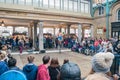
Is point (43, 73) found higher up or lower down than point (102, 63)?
lower down

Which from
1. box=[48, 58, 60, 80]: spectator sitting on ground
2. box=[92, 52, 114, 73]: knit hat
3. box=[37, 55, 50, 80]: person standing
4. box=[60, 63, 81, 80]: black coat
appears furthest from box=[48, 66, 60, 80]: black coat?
box=[92, 52, 114, 73]: knit hat

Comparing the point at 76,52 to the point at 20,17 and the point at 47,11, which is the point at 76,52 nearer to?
the point at 47,11

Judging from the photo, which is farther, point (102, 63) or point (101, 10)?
point (101, 10)

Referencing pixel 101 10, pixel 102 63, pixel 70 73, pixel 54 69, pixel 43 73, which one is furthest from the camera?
pixel 101 10

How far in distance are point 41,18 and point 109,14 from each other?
9.56m

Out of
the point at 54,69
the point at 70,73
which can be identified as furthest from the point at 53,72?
the point at 70,73

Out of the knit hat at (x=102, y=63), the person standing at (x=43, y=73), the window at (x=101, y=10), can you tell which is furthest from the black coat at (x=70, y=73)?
the window at (x=101, y=10)

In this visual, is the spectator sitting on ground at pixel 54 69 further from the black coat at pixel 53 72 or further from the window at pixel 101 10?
the window at pixel 101 10

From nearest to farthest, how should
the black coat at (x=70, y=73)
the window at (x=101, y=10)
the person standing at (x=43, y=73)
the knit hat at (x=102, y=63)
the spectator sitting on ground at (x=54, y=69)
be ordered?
the knit hat at (x=102, y=63), the black coat at (x=70, y=73), the person standing at (x=43, y=73), the spectator sitting on ground at (x=54, y=69), the window at (x=101, y=10)

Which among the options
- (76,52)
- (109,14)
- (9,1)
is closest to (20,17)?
(9,1)

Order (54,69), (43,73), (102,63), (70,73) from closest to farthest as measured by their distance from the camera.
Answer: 1. (102,63)
2. (70,73)
3. (43,73)
4. (54,69)

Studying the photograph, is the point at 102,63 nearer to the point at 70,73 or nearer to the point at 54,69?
the point at 70,73

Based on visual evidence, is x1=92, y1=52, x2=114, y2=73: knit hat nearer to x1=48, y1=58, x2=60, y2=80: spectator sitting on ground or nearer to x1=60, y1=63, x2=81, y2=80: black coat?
x1=60, y1=63, x2=81, y2=80: black coat

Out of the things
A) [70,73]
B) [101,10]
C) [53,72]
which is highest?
[101,10]
